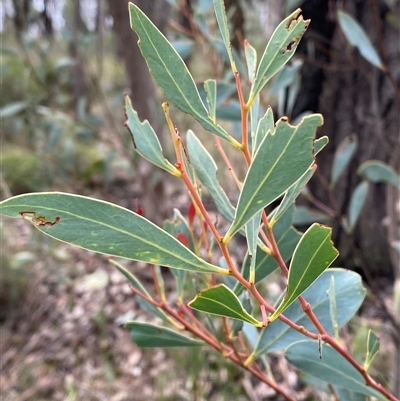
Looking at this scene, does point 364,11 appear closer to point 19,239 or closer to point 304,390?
point 304,390

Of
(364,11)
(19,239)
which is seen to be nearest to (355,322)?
(364,11)

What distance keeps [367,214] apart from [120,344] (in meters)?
1.05

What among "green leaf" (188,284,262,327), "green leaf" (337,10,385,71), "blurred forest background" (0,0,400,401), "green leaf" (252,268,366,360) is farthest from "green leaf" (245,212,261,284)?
"green leaf" (337,10,385,71)

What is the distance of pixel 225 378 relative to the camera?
1.37 m

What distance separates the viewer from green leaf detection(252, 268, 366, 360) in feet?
1.30

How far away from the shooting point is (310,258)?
26 cm

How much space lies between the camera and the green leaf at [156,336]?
17.2 inches

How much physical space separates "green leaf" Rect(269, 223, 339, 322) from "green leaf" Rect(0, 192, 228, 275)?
8 centimetres

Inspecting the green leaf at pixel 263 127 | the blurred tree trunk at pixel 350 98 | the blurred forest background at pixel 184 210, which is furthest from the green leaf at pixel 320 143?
the blurred tree trunk at pixel 350 98

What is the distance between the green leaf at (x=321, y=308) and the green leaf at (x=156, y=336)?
80 mm

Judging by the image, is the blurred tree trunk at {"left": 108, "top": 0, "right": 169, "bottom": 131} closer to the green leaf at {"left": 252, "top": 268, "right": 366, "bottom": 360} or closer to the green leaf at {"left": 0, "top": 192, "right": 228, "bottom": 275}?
the green leaf at {"left": 252, "top": 268, "right": 366, "bottom": 360}

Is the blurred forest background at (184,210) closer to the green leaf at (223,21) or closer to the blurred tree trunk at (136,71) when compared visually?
the blurred tree trunk at (136,71)

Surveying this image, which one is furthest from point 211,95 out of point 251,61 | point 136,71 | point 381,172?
point 136,71

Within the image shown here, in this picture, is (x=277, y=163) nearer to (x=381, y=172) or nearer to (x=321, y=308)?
(x=321, y=308)
